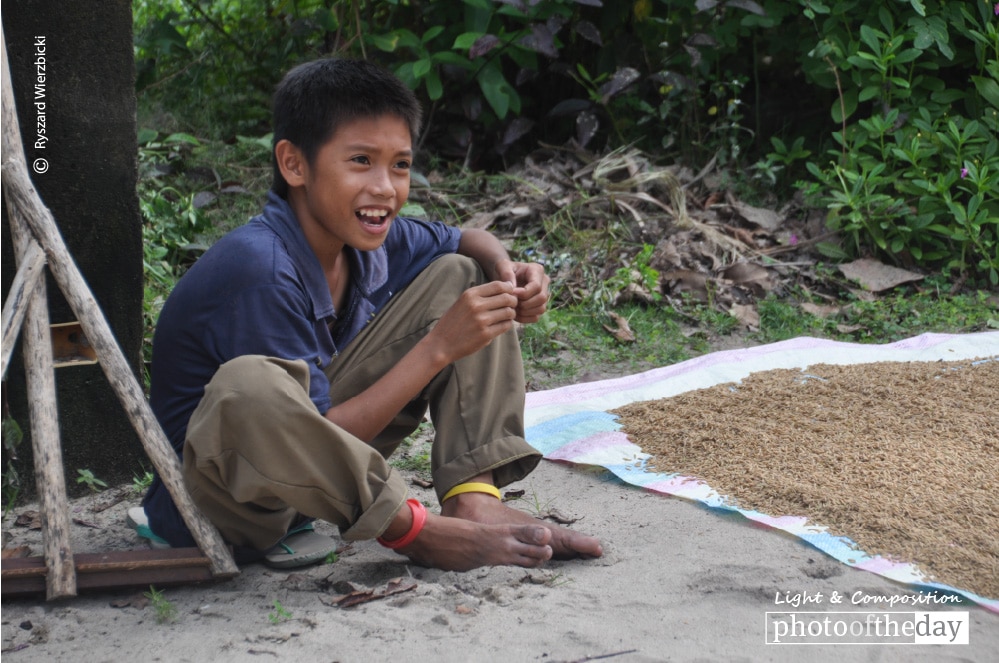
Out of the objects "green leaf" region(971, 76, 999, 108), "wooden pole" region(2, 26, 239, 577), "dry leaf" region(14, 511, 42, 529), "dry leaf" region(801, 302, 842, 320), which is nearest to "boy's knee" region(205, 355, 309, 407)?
"wooden pole" region(2, 26, 239, 577)

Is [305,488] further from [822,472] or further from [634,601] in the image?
[822,472]

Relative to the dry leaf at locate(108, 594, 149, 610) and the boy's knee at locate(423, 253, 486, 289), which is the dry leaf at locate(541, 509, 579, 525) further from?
the dry leaf at locate(108, 594, 149, 610)

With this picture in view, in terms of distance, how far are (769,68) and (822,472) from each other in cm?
344

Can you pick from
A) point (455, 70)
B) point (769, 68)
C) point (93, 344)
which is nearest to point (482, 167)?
point (455, 70)

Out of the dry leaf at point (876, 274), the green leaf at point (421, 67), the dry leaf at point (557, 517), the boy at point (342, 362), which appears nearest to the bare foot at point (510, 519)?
the boy at point (342, 362)

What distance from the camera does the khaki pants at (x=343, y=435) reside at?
180 cm

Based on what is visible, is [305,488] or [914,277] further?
[914,277]

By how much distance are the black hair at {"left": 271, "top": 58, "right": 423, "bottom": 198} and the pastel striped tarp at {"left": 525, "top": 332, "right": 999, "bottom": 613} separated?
3.43 feet

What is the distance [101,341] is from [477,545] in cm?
84

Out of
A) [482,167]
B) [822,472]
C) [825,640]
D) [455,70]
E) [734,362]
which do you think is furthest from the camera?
[482,167]

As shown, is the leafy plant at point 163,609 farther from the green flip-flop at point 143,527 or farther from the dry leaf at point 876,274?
the dry leaf at point 876,274

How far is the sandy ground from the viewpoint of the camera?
168cm

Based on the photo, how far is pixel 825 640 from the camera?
5.69ft

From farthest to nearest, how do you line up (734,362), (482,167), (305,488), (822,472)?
(482,167), (734,362), (822,472), (305,488)
